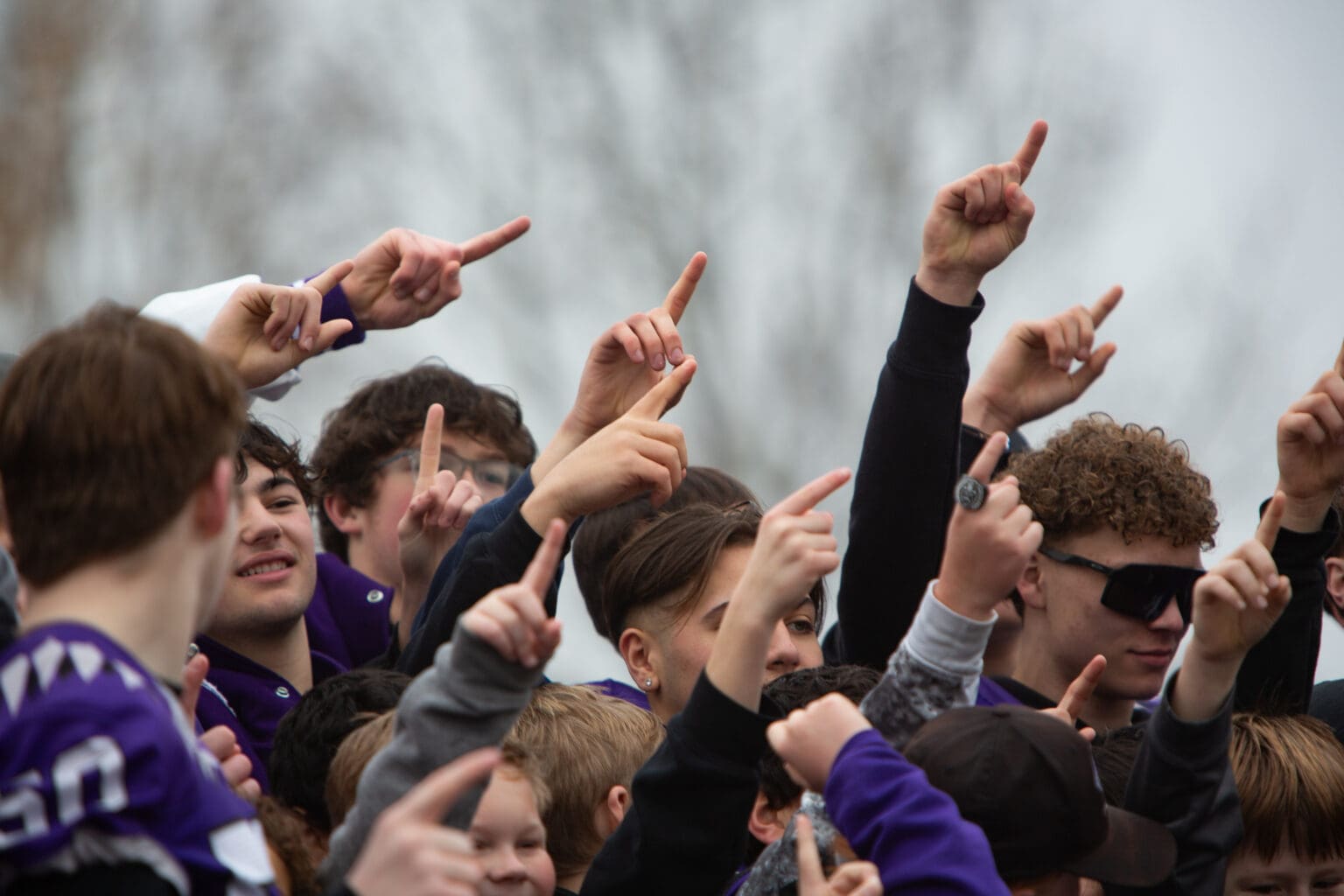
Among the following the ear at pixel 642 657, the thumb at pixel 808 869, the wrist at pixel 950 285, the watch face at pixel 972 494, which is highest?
the wrist at pixel 950 285

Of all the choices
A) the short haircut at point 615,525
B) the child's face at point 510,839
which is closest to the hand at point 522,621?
the child's face at point 510,839

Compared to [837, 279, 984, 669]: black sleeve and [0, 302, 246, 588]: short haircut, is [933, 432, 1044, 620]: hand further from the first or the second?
[0, 302, 246, 588]: short haircut

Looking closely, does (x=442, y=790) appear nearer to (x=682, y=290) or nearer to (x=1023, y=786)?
(x=1023, y=786)

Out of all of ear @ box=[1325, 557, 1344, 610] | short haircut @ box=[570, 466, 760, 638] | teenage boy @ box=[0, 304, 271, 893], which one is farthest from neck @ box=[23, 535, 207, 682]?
ear @ box=[1325, 557, 1344, 610]

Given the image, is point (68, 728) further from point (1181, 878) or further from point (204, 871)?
point (1181, 878)

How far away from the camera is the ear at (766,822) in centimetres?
306

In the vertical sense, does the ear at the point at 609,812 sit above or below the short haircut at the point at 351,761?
below

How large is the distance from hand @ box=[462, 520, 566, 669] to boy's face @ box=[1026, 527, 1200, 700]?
6.18ft

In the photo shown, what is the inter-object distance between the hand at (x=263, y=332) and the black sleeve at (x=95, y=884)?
165 cm

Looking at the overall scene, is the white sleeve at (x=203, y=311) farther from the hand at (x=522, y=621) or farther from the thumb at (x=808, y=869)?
the thumb at (x=808, y=869)

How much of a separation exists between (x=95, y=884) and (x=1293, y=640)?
8.60 feet

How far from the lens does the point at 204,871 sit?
1.69 meters

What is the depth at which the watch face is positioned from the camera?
2.43m

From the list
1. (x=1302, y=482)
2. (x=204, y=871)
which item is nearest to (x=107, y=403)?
(x=204, y=871)
